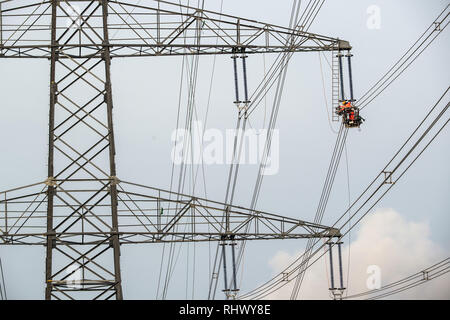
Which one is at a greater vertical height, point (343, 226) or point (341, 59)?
point (341, 59)

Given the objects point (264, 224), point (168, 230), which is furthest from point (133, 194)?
point (264, 224)

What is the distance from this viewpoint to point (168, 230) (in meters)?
42.8

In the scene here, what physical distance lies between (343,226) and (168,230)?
5.77 meters

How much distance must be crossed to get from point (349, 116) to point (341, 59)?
206cm

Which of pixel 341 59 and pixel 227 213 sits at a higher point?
pixel 341 59

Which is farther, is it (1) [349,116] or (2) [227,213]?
(1) [349,116]
